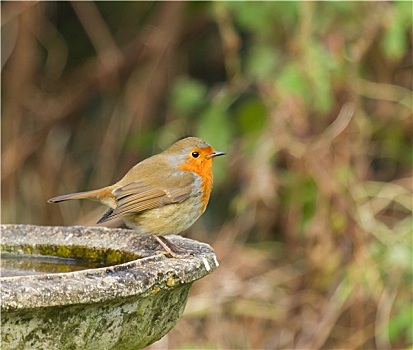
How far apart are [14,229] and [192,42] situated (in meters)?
3.78

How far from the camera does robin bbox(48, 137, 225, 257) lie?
10.4ft

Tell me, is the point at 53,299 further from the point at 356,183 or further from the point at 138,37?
the point at 138,37

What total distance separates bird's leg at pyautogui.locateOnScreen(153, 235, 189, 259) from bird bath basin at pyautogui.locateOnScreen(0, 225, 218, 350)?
3cm

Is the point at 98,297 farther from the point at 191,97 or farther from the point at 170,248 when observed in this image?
the point at 191,97

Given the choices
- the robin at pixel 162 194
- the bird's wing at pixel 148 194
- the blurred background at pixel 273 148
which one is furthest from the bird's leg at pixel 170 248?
the blurred background at pixel 273 148

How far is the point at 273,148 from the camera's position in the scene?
5039 mm

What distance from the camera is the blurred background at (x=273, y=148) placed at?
16.0ft

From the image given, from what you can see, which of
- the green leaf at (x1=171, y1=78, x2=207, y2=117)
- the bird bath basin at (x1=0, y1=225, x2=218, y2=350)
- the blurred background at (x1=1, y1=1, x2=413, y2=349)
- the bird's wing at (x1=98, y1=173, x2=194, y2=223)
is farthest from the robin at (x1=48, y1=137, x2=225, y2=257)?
the green leaf at (x1=171, y1=78, x2=207, y2=117)

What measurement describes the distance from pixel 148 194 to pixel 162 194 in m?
0.05

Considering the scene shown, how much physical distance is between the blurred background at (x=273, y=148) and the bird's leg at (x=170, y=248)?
175 cm

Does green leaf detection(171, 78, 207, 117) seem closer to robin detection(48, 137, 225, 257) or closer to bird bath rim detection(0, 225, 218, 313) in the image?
robin detection(48, 137, 225, 257)

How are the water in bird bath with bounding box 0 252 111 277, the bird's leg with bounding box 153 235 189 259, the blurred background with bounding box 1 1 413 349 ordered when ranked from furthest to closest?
the blurred background with bounding box 1 1 413 349 < the water in bird bath with bounding box 0 252 111 277 < the bird's leg with bounding box 153 235 189 259

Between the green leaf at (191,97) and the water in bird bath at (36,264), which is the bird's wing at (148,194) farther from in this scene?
the green leaf at (191,97)

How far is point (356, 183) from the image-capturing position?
200 inches
